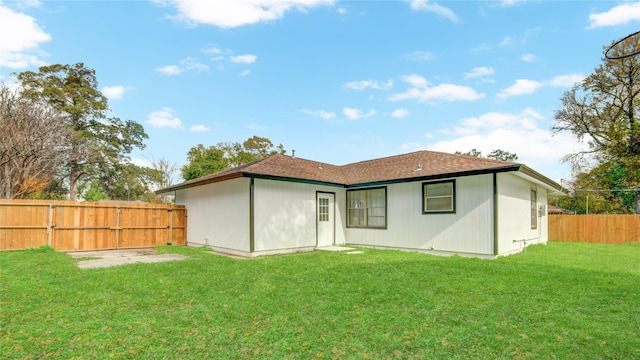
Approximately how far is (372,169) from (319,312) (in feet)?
30.3

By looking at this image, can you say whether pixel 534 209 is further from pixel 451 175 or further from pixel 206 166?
pixel 206 166

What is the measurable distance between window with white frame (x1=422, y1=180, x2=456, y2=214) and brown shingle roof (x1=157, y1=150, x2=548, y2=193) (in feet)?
1.41

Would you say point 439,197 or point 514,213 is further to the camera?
point 514,213

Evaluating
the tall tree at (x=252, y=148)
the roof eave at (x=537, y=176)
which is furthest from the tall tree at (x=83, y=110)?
the roof eave at (x=537, y=176)

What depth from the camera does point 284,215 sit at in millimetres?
10289

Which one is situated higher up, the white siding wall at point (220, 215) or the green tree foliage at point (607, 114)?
the green tree foliage at point (607, 114)

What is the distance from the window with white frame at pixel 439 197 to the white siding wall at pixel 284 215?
3510mm

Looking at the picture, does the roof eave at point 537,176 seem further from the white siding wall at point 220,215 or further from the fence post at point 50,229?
the fence post at point 50,229

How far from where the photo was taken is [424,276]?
6.19 meters

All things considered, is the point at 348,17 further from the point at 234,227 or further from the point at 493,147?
the point at 493,147

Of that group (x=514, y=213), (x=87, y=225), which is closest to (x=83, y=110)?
(x=87, y=225)

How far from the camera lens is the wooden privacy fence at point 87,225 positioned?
943cm

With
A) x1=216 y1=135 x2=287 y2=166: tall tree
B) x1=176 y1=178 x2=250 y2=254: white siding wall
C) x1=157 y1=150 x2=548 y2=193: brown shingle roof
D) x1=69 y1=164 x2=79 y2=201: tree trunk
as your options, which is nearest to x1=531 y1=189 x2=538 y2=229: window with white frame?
x1=157 y1=150 x2=548 y2=193: brown shingle roof

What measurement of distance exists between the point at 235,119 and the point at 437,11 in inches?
540
